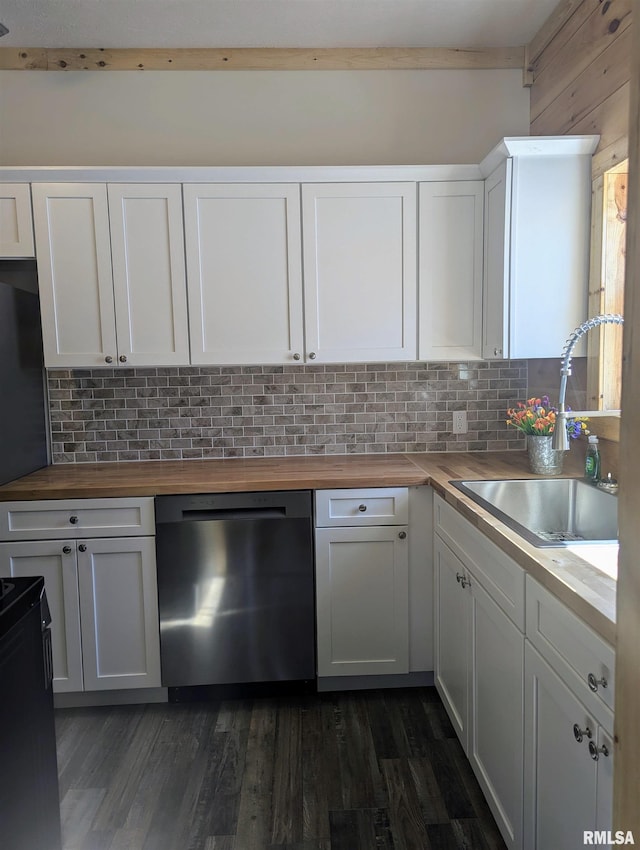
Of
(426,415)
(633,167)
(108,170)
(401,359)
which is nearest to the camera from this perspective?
(633,167)

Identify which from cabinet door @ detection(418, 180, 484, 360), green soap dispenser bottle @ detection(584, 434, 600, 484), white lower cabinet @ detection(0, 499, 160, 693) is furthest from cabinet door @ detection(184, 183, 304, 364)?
green soap dispenser bottle @ detection(584, 434, 600, 484)

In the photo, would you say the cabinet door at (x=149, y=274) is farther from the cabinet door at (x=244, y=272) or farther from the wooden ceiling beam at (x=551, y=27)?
the wooden ceiling beam at (x=551, y=27)

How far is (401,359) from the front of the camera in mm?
2379

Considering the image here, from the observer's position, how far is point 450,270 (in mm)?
2342

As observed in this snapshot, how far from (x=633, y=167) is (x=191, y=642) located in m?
2.14

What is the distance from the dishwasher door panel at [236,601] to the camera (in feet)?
6.94

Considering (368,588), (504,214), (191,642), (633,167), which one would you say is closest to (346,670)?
(368,588)

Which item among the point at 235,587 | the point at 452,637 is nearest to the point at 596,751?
the point at 452,637

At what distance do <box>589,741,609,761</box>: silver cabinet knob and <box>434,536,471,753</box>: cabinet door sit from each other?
2.45 ft

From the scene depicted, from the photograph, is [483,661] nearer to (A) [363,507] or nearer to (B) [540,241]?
(A) [363,507]

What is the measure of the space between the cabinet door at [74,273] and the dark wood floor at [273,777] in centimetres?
152

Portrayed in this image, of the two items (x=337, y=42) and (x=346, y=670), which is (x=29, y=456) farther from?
(x=337, y=42)

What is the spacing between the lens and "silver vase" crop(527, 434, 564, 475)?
2.11 m

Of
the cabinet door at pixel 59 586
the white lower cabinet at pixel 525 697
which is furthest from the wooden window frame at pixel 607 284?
the cabinet door at pixel 59 586
